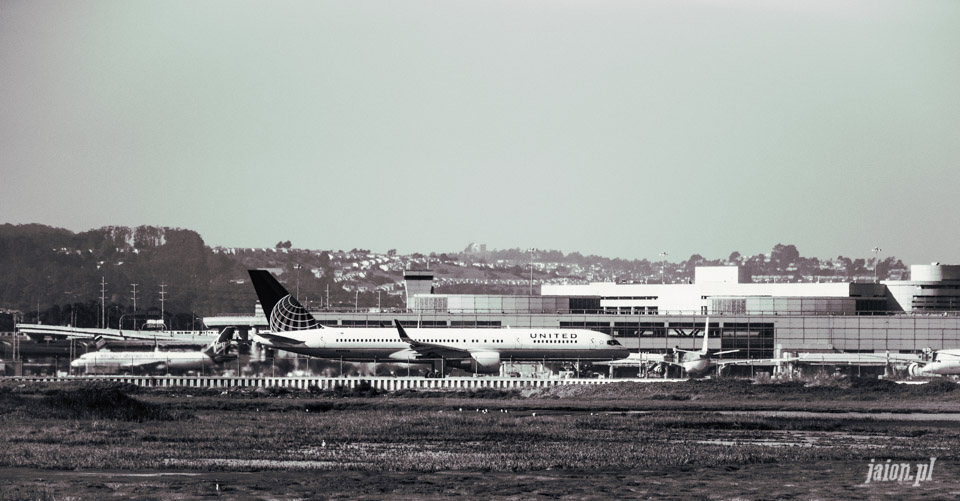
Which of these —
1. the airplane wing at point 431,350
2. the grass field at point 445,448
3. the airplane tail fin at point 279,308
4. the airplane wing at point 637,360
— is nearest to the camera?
the grass field at point 445,448

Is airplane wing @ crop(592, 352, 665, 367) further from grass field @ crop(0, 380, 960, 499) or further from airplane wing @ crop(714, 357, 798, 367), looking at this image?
grass field @ crop(0, 380, 960, 499)

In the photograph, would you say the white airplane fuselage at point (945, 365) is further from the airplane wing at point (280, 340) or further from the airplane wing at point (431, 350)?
the airplane wing at point (280, 340)

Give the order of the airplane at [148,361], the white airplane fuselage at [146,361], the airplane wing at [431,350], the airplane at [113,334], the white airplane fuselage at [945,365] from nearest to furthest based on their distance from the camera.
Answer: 1. the airplane at [148,361]
2. the white airplane fuselage at [146,361]
3. the airplane wing at [431,350]
4. the white airplane fuselage at [945,365]
5. the airplane at [113,334]

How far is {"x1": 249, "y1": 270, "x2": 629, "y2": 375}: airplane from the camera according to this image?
97.5 m

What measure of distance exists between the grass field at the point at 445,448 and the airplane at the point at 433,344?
25.9 meters

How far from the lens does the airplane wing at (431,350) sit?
316ft

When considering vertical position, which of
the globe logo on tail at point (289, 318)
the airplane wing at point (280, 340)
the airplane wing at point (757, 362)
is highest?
the globe logo on tail at point (289, 318)

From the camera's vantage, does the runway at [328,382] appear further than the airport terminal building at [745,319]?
No

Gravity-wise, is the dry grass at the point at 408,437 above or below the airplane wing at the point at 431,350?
below

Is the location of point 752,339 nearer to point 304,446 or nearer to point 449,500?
point 304,446

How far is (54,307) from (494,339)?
115 m

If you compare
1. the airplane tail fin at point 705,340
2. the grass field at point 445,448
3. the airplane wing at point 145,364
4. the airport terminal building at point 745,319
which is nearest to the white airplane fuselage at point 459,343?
the airplane tail fin at point 705,340

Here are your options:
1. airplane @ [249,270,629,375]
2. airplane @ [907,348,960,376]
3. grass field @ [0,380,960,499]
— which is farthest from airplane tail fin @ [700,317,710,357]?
grass field @ [0,380,960,499]

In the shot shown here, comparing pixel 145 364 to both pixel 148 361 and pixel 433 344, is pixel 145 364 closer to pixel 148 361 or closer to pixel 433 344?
pixel 148 361
